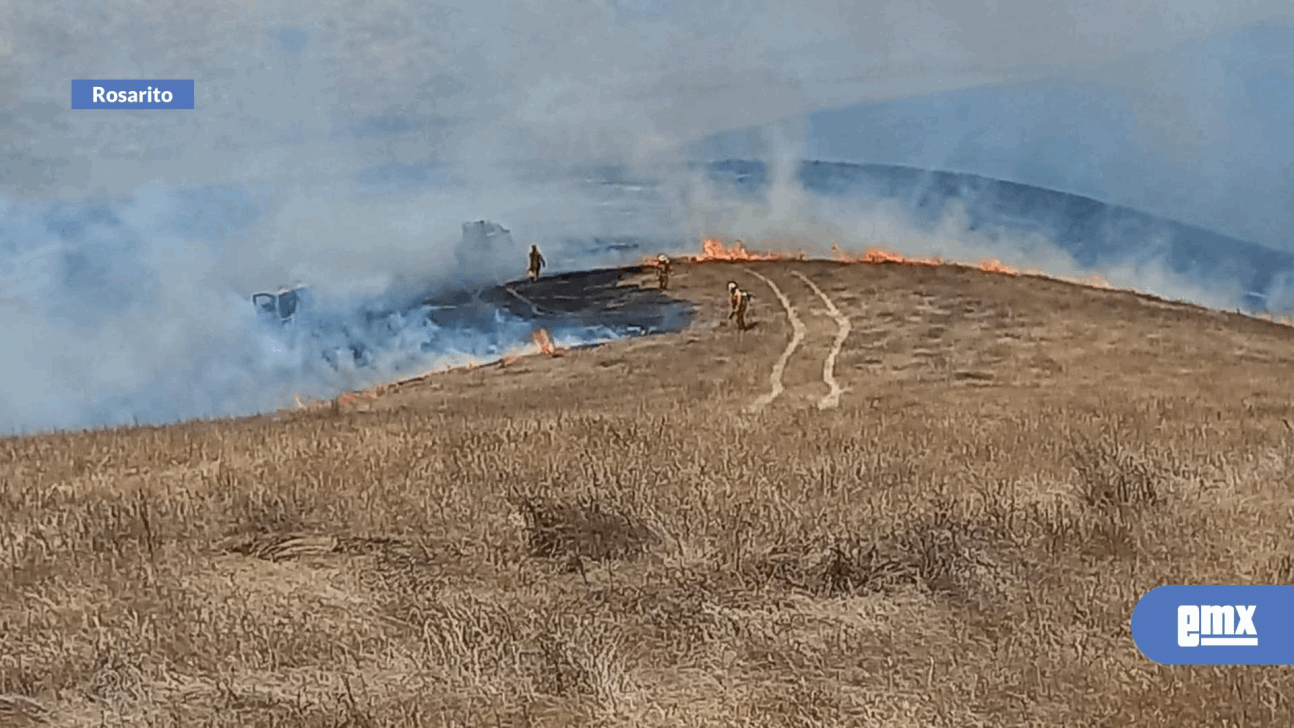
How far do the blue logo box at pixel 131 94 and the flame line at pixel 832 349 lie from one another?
9.40 ft

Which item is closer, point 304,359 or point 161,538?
point 161,538

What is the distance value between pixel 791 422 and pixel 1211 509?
1399 mm

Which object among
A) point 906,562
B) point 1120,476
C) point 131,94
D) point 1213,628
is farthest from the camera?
point 131,94

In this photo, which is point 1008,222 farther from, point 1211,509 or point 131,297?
point 131,297

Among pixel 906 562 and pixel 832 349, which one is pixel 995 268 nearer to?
pixel 832 349

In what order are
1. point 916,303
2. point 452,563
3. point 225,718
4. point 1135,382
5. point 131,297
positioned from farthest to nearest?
point 916,303 < point 131,297 < point 1135,382 < point 452,563 < point 225,718

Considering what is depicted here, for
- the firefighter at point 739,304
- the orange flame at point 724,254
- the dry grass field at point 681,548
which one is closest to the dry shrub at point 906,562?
the dry grass field at point 681,548

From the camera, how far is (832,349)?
206 inches

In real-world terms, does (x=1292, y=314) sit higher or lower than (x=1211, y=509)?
higher

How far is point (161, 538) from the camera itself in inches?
129

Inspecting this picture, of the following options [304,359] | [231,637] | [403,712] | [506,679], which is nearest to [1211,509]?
[506,679]

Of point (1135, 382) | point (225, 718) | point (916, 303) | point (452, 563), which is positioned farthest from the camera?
point (916, 303)

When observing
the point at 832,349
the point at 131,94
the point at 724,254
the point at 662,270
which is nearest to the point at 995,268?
the point at 832,349

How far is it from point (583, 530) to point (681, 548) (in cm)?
28
